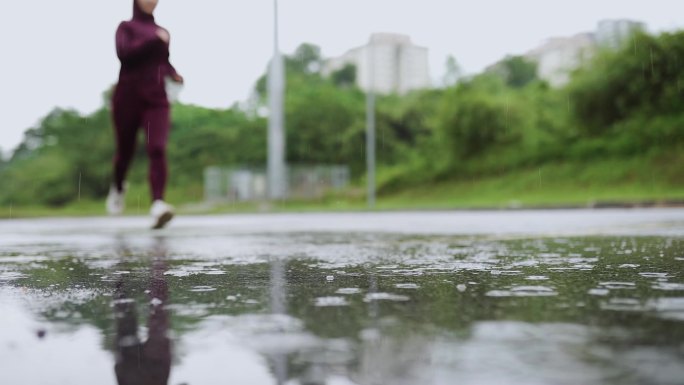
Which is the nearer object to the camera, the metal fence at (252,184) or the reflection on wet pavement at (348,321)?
the reflection on wet pavement at (348,321)

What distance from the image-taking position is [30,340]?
7.06 feet

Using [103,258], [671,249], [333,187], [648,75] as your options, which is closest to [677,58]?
[648,75]

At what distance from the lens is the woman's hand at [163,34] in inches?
289

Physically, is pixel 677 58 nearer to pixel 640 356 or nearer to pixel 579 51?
pixel 579 51

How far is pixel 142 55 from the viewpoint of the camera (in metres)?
7.41

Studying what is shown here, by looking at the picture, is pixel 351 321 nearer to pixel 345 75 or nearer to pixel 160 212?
pixel 160 212

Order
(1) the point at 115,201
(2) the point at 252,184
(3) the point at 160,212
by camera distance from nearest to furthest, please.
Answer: (3) the point at 160,212
(1) the point at 115,201
(2) the point at 252,184

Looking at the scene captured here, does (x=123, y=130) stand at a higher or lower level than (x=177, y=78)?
lower

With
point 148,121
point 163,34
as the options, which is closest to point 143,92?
point 148,121

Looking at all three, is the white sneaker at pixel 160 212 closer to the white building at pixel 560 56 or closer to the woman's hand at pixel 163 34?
the woman's hand at pixel 163 34

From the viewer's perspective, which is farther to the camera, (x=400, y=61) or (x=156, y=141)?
(x=400, y=61)

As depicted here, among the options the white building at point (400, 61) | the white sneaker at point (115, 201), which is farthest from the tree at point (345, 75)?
the white sneaker at point (115, 201)

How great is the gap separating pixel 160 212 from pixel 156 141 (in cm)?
90

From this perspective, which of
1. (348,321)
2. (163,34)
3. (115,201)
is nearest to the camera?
(348,321)
